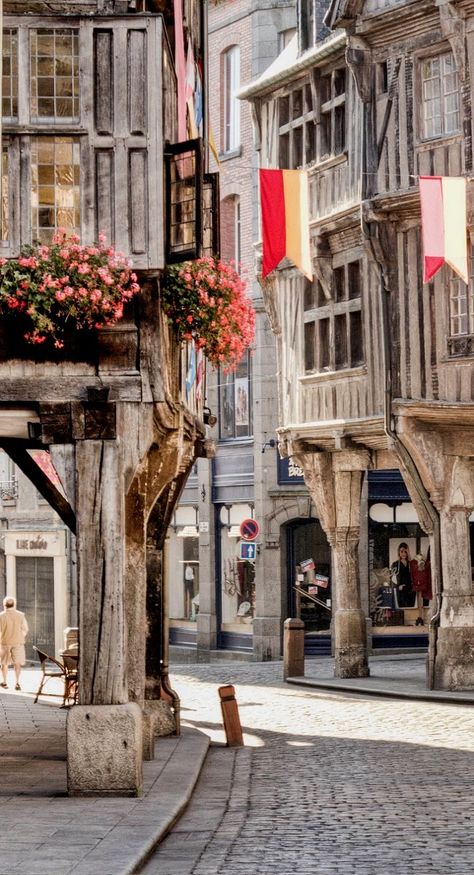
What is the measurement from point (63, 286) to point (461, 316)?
12370 millimetres

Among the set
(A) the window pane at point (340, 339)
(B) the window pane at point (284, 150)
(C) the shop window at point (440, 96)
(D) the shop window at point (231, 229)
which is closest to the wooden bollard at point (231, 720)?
(C) the shop window at point (440, 96)

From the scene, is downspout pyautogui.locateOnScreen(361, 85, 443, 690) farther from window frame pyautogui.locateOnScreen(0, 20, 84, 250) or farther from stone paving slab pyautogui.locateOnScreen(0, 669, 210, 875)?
window frame pyautogui.locateOnScreen(0, 20, 84, 250)

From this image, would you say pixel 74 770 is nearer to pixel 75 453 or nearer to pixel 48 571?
pixel 75 453

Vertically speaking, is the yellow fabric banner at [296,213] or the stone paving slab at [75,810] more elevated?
the yellow fabric banner at [296,213]

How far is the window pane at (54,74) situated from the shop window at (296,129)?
50.4 ft

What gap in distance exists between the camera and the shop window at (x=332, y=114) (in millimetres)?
28016

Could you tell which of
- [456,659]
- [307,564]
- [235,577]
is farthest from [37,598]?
[456,659]

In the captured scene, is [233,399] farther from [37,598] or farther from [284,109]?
[284,109]

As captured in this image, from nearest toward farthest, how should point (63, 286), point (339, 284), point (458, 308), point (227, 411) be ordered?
point (63, 286) < point (458, 308) < point (339, 284) < point (227, 411)

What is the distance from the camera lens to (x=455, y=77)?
2514cm

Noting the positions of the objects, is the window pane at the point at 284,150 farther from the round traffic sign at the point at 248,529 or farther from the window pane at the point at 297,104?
the round traffic sign at the point at 248,529

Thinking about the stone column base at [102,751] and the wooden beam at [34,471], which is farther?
the wooden beam at [34,471]

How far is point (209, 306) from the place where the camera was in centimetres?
1513

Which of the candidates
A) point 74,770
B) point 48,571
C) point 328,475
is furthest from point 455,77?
point 48,571
